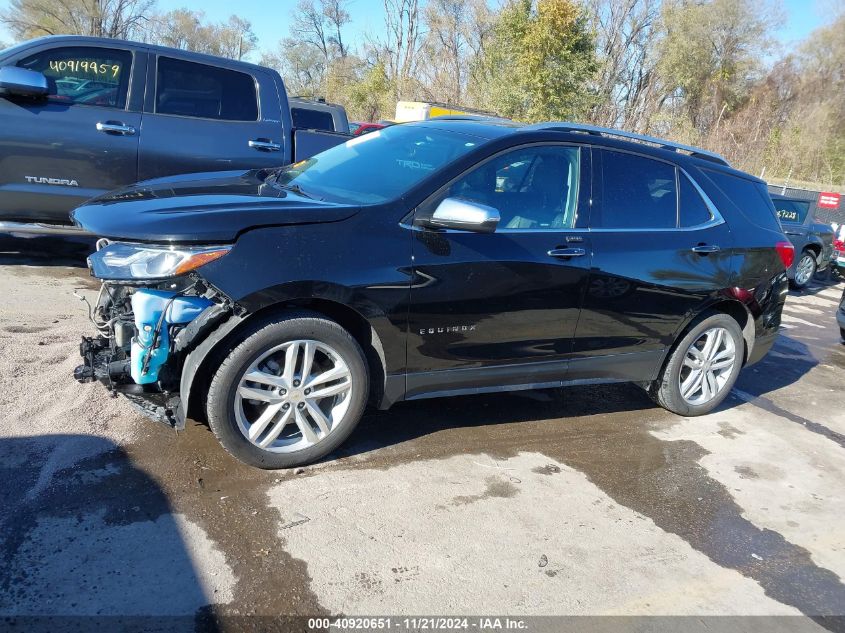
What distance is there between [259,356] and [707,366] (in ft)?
10.9

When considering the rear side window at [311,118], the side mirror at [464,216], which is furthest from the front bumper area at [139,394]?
the rear side window at [311,118]

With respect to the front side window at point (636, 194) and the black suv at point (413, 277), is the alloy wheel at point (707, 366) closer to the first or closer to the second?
the black suv at point (413, 277)

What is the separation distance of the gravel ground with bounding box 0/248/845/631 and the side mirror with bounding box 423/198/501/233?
1310 millimetres

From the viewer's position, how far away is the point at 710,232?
15.2 feet

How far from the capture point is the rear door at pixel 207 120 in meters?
5.99

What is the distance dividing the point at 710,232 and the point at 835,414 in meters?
2.11

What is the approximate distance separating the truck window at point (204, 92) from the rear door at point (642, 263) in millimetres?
3751

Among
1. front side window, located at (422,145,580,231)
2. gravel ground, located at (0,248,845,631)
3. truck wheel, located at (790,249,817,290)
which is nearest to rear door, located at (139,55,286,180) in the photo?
gravel ground, located at (0,248,845,631)

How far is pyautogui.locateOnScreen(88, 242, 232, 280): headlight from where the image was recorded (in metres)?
3.00

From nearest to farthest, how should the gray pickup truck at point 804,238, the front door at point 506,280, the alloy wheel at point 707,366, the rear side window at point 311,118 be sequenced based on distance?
the front door at point 506,280, the alloy wheel at point 707,366, the rear side window at point 311,118, the gray pickup truck at point 804,238

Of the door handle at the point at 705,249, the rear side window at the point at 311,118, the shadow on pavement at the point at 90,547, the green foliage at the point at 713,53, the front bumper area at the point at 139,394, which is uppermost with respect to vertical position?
the green foliage at the point at 713,53

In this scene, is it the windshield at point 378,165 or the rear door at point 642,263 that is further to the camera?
the rear door at point 642,263

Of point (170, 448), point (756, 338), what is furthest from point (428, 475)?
point (756, 338)

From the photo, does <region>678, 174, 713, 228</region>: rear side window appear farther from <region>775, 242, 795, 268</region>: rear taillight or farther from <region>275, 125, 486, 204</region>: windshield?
<region>275, 125, 486, 204</region>: windshield
